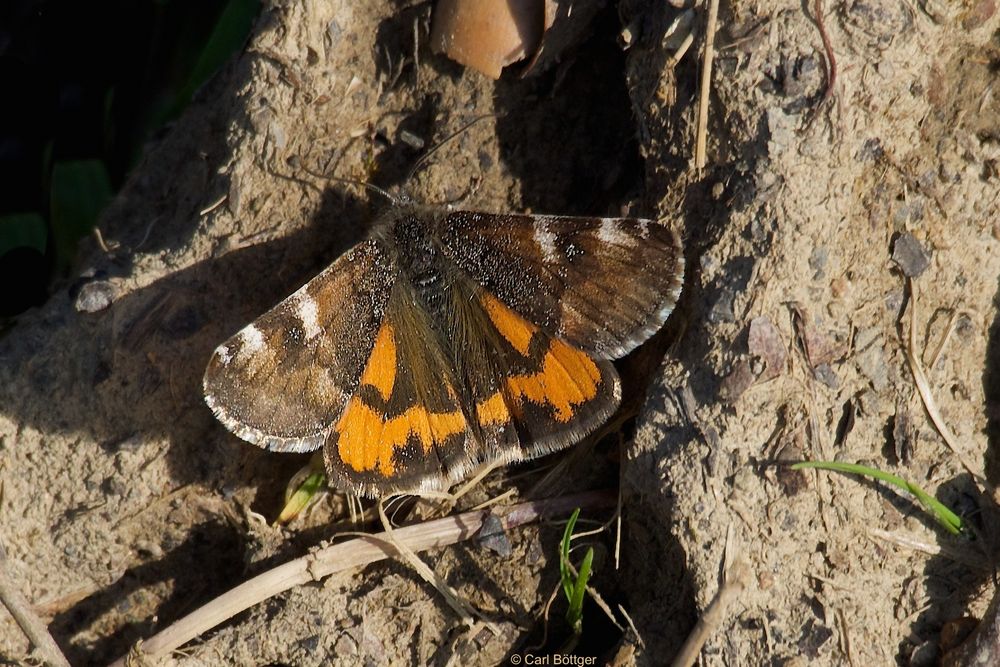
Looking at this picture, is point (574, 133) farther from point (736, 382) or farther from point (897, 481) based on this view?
point (897, 481)

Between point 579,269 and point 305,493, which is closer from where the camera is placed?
point 579,269

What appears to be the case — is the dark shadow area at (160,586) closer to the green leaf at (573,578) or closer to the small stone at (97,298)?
the small stone at (97,298)

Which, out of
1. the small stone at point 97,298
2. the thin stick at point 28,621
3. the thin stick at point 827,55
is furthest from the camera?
the small stone at point 97,298

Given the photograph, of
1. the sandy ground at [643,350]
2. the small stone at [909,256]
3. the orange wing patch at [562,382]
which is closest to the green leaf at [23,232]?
the sandy ground at [643,350]

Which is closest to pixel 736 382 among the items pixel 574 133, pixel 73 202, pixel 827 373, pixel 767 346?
pixel 767 346

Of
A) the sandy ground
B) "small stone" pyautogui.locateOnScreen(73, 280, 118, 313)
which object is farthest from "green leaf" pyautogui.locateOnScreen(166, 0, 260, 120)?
"small stone" pyautogui.locateOnScreen(73, 280, 118, 313)

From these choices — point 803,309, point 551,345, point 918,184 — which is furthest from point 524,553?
point 918,184

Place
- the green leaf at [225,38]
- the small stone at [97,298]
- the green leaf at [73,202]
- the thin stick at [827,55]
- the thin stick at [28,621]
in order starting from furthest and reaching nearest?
1. the green leaf at [73,202]
2. the green leaf at [225,38]
3. the small stone at [97,298]
4. the thin stick at [28,621]
5. the thin stick at [827,55]
